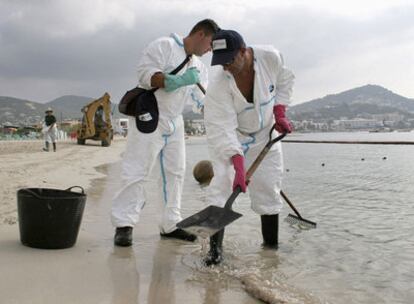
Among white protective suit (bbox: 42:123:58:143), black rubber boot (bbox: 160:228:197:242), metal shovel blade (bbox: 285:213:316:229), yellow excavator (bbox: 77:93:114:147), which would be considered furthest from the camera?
yellow excavator (bbox: 77:93:114:147)

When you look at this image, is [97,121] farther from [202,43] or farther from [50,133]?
[202,43]

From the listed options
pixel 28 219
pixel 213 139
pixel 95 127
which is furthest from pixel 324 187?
pixel 95 127

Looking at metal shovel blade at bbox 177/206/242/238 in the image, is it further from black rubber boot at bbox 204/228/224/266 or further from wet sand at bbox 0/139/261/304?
wet sand at bbox 0/139/261/304

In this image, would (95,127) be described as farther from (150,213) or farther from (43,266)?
(43,266)

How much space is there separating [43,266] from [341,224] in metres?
3.53

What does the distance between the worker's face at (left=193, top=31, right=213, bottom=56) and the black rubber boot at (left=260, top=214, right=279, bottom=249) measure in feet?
5.02

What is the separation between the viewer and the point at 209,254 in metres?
3.42

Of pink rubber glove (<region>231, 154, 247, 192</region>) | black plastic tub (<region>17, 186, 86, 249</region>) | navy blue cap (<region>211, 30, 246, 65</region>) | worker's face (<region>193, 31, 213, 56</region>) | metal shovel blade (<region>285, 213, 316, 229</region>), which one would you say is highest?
worker's face (<region>193, 31, 213, 56</region>)

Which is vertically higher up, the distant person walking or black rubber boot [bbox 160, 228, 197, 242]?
the distant person walking

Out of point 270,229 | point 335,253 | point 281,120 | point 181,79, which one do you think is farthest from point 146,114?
point 335,253

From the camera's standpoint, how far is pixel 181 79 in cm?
370

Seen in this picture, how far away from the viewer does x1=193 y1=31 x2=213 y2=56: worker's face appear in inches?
152

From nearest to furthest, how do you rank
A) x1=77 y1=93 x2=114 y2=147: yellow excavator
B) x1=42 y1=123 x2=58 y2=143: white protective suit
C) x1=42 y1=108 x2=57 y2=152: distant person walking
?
1. x1=42 y1=108 x2=57 y2=152: distant person walking
2. x1=42 y1=123 x2=58 y2=143: white protective suit
3. x1=77 y1=93 x2=114 y2=147: yellow excavator

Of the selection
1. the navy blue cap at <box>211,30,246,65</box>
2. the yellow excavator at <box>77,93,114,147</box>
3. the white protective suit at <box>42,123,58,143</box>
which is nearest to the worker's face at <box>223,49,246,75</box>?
the navy blue cap at <box>211,30,246,65</box>
